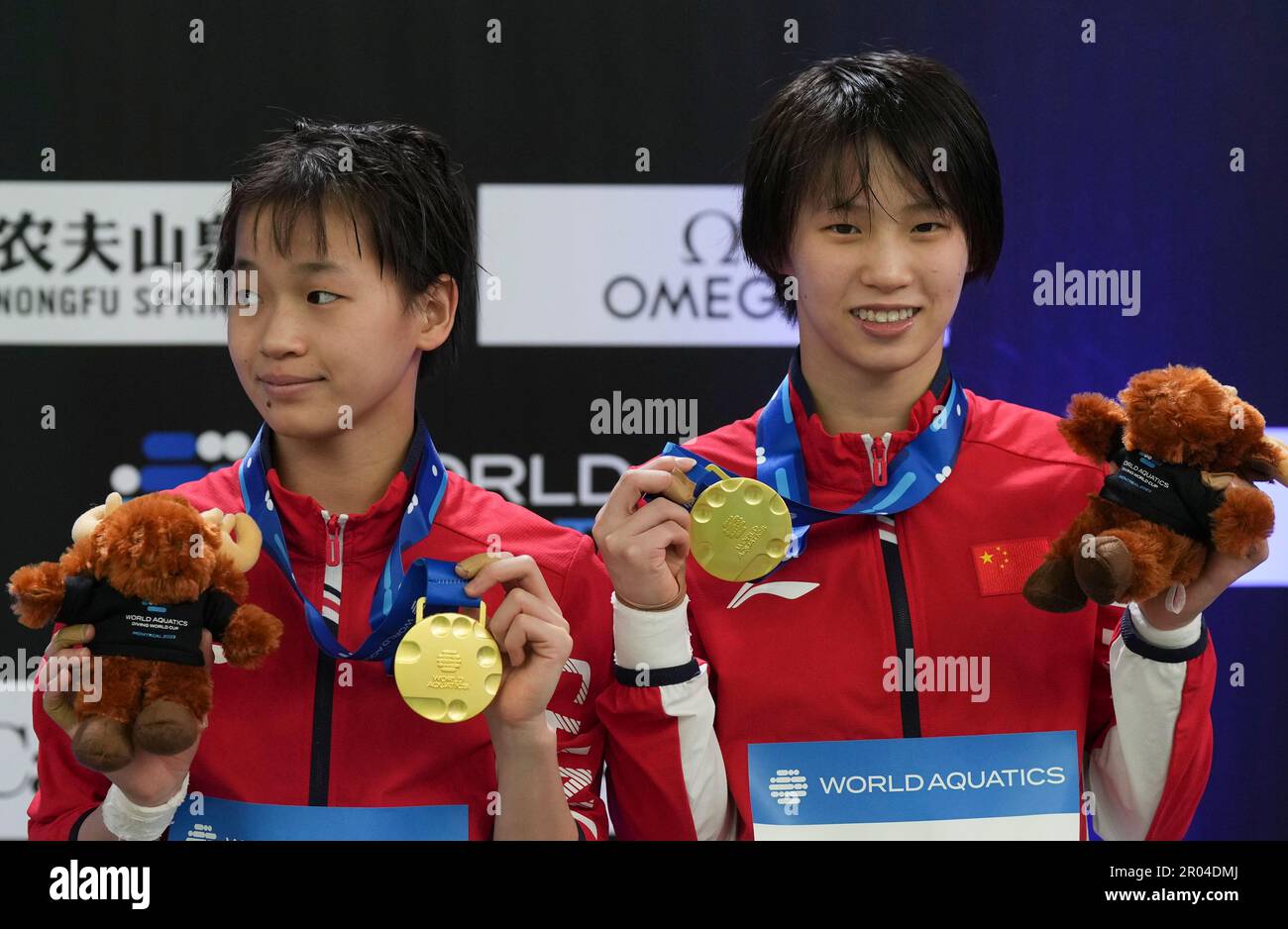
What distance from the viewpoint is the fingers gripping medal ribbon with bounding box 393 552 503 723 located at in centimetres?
145

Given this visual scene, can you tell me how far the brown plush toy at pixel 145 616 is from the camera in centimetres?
139

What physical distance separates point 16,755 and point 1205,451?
198cm

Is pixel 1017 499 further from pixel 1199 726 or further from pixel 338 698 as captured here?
pixel 338 698

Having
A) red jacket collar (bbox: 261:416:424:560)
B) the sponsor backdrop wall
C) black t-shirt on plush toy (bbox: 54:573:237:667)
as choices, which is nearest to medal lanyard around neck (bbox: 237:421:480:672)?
red jacket collar (bbox: 261:416:424:560)

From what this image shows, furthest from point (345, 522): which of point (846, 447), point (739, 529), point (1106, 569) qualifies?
point (1106, 569)

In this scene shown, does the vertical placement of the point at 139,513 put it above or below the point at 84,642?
above

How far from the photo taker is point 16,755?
7.91 ft

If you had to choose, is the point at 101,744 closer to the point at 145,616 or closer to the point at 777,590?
the point at 145,616

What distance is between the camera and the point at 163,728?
1372 mm

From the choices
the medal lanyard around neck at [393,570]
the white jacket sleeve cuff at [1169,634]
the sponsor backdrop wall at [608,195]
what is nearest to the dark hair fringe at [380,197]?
the medal lanyard around neck at [393,570]

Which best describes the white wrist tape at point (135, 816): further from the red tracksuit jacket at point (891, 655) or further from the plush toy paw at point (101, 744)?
the red tracksuit jacket at point (891, 655)

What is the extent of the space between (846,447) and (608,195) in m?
0.90

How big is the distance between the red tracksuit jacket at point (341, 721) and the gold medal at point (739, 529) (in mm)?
215

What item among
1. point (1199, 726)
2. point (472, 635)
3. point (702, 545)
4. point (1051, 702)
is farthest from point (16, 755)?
point (1199, 726)
